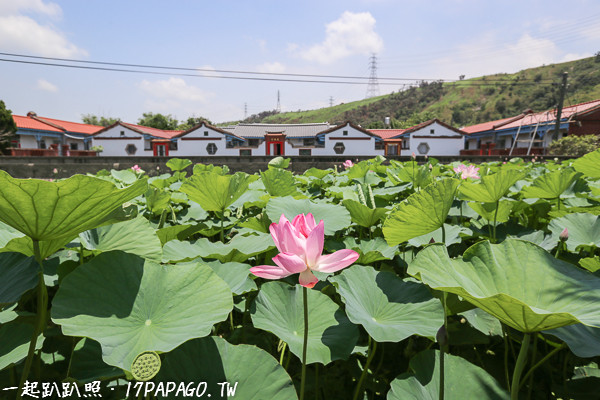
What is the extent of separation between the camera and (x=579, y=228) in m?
1.14

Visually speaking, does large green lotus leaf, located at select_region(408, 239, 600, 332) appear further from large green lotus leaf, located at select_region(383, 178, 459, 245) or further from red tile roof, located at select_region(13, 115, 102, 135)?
red tile roof, located at select_region(13, 115, 102, 135)

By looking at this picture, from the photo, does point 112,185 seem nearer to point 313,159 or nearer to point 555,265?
point 555,265

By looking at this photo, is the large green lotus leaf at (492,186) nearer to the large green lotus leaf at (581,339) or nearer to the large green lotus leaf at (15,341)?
the large green lotus leaf at (581,339)

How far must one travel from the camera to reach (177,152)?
24.4 m

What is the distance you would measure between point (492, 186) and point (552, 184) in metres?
0.54

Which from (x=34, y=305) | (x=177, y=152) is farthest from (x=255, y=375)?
(x=177, y=152)

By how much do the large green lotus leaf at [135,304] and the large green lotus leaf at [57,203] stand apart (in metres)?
0.08

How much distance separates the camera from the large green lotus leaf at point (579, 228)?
1.10m

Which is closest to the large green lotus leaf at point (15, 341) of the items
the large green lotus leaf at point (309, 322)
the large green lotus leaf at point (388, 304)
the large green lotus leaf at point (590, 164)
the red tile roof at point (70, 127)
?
the large green lotus leaf at point (309, 322)

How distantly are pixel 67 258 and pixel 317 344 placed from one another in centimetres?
71

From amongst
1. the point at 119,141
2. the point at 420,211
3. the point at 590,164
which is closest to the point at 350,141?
the point at 119,141

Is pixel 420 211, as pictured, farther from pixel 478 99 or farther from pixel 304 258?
pixel 478 99

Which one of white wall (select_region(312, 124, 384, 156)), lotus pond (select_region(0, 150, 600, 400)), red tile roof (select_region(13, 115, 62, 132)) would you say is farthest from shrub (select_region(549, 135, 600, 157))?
red tile roof (select_region(13, 115, 62, 132))

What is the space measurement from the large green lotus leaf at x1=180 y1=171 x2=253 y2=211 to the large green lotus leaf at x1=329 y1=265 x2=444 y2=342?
1.91 feet
